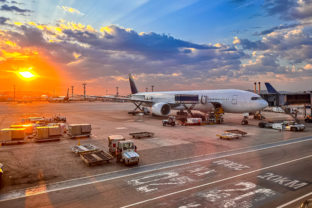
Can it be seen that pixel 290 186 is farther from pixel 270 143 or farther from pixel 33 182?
pixel 33 182

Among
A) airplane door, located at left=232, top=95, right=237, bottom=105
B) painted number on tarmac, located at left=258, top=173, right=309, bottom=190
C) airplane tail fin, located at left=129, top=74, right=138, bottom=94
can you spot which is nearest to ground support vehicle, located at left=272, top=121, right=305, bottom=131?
airplane door, located at left=232, top=95, right=237, bottom=105

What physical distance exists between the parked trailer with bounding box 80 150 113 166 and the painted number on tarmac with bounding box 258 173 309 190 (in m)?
10.2

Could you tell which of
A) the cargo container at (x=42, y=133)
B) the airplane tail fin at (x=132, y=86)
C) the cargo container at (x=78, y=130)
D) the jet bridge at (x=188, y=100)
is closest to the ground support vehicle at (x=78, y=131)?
the cargo container at (x=78, y=130)

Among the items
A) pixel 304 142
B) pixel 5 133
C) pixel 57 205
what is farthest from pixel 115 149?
pixel 304 142

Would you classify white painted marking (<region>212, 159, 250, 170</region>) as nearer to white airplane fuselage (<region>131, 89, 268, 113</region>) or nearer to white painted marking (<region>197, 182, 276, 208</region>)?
white painted marking (<region>197, 182, 276, 208</region>)

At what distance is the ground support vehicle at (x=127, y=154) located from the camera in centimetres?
1432

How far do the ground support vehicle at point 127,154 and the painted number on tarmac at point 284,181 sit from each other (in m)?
7.92

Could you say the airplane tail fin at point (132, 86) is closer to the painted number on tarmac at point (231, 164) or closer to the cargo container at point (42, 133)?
the cargo container at point (42, 133)

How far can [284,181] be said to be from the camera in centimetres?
1161

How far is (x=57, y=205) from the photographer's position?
9.21 metres

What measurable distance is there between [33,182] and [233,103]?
3230cm

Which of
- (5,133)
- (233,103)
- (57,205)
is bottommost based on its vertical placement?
(57,205)

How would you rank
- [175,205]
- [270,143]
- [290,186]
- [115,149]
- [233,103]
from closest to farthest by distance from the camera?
[175,205], [290,186], [115,149], [270,143], [233,103]

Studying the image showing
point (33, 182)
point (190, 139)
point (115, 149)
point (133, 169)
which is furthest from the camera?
point (190, 139)
